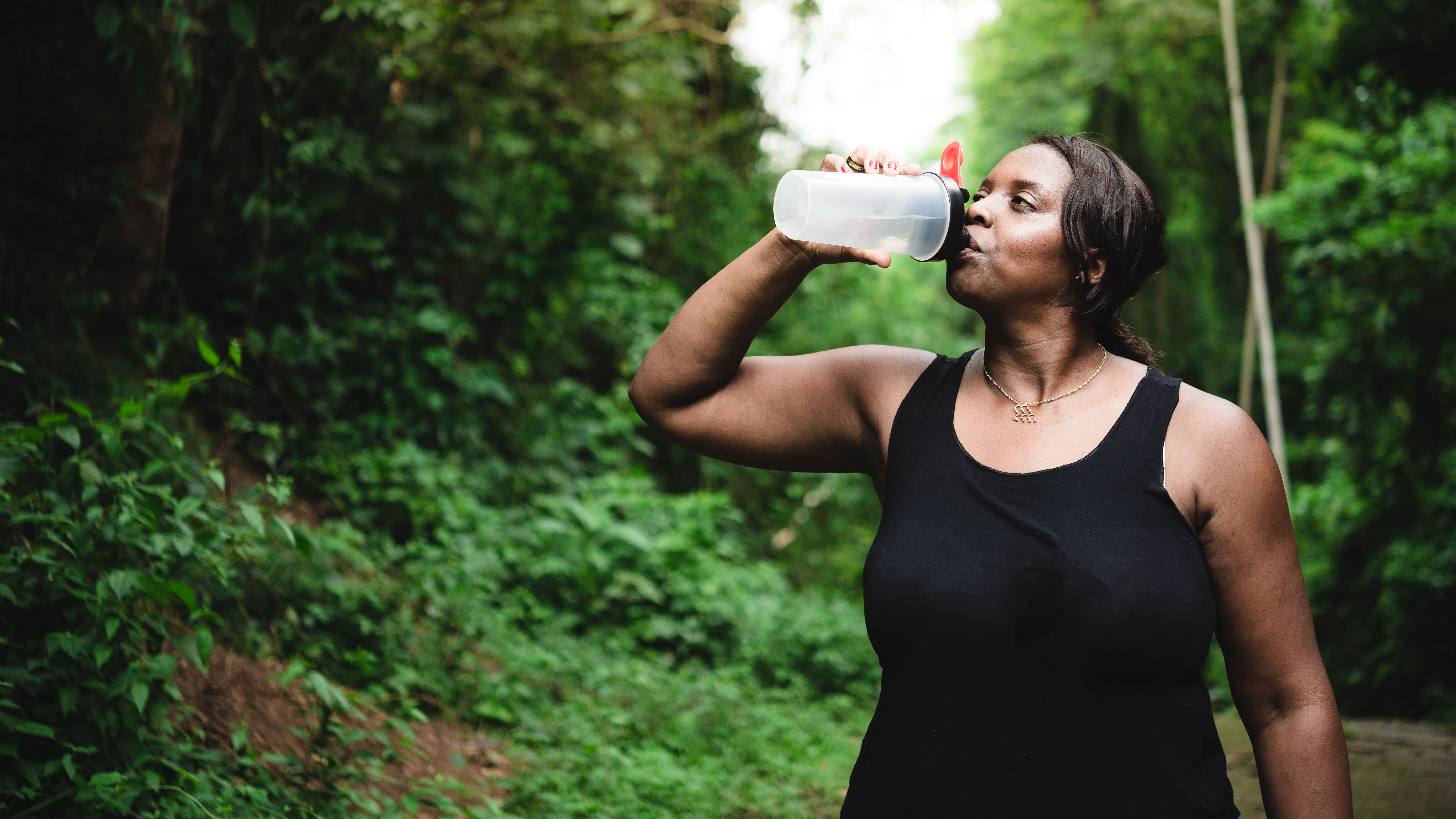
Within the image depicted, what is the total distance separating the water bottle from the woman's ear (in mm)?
188

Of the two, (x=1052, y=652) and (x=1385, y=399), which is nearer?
(x=1052, y=652)

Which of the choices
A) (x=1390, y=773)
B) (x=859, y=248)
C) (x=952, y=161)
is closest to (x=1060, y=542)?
(x=859, y=248)

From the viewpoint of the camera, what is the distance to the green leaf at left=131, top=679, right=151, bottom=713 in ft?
6.75

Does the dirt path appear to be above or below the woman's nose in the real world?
below

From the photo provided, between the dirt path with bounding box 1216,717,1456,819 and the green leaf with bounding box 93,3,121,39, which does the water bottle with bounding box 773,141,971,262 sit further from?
the green leaf with bounding box 93,3,121,39

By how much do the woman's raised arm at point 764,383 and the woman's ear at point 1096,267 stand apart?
0.29 m

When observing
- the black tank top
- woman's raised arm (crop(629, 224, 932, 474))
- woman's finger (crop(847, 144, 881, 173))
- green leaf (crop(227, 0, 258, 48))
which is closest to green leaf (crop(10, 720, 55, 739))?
woman's raised arm (crop(629, 224, 932, 474))

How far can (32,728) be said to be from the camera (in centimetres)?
189

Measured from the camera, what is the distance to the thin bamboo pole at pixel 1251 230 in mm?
10609

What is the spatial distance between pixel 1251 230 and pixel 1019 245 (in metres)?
11.0

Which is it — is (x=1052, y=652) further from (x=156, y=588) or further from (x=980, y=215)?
(x=156, y=588)

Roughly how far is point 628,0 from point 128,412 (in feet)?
18.0

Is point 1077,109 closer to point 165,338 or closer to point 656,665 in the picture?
point 656,665

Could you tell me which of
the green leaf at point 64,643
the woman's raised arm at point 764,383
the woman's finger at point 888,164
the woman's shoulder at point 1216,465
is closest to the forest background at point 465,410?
the green leaf at point 64,643
